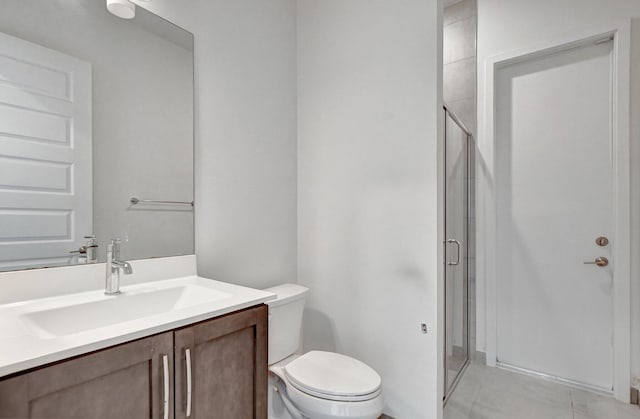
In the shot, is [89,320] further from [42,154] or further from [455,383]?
[455,383]

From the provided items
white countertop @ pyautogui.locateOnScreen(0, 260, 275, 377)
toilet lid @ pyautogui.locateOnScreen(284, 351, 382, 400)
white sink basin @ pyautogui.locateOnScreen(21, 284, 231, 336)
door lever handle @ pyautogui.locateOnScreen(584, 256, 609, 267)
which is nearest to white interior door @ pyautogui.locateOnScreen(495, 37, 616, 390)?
door lever handle @ pyautogui.locateOnScreen(584, 256, 609, 267)

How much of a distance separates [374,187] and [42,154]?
146cm

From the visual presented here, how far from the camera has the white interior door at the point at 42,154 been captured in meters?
1.11

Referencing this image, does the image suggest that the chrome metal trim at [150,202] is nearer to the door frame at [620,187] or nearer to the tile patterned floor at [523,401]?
the tile patterned floor at [523,401]

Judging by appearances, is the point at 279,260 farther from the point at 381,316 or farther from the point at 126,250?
the point at 126,250

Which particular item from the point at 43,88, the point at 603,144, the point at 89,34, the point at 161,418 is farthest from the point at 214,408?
the point at 603,144

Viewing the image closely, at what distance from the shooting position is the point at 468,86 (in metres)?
2.55

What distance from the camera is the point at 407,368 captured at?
178cm

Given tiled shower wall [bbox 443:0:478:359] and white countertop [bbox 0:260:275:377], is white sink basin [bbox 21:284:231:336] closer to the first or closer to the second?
white countertop [bbox 0:260:275:377]

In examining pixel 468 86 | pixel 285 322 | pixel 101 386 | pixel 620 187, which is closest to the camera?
pixel 101 386

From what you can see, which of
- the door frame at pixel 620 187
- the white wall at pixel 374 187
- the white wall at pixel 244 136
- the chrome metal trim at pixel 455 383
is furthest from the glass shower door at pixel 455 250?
the white wall at pixel 244 136

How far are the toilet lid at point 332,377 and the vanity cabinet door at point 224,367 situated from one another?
9.3 inches

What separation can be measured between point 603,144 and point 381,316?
176 cm

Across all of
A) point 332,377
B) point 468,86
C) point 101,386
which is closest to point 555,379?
point 332,377
